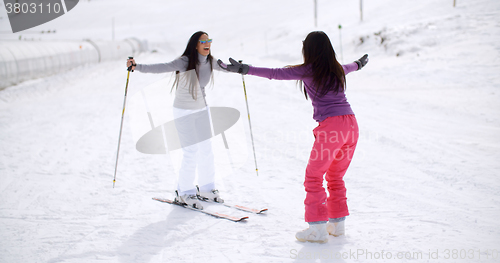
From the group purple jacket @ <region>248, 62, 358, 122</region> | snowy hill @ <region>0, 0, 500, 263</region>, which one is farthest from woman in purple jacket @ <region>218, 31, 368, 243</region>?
snowy hill @ <region>0, 0, 500, 263</region>

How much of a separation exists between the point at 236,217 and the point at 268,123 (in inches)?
141

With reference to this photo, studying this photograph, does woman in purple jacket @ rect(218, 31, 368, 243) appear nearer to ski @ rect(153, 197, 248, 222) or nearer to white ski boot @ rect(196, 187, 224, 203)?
ski @ rect(153, 197, 248, 222)

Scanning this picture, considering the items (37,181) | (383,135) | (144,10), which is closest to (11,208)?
(37,181)

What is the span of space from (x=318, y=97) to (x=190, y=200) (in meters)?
1.78

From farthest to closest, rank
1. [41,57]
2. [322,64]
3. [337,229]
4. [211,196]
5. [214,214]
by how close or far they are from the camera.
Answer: [41,57] → [211,196] → [214,214] → [337,229] → [322,64]

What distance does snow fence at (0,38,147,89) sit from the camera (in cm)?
1112

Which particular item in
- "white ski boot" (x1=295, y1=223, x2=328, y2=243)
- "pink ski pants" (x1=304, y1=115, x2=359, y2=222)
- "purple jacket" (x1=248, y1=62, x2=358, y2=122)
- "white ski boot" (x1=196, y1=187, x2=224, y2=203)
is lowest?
"white ski boot" (x1=196, y1=187, x2=224, y2=203)

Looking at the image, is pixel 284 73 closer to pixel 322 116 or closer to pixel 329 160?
pixel 322 116

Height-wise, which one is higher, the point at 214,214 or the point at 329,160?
the point at 329,160

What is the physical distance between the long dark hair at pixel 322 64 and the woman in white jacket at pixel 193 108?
1.16 m

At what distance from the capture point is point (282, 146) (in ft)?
18.5

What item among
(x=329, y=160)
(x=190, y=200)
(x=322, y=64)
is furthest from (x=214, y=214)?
(x=322, y=64)

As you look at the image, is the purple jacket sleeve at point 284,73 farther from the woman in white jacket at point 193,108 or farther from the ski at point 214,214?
the ski at point 214,214

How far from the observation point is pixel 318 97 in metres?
2.77
